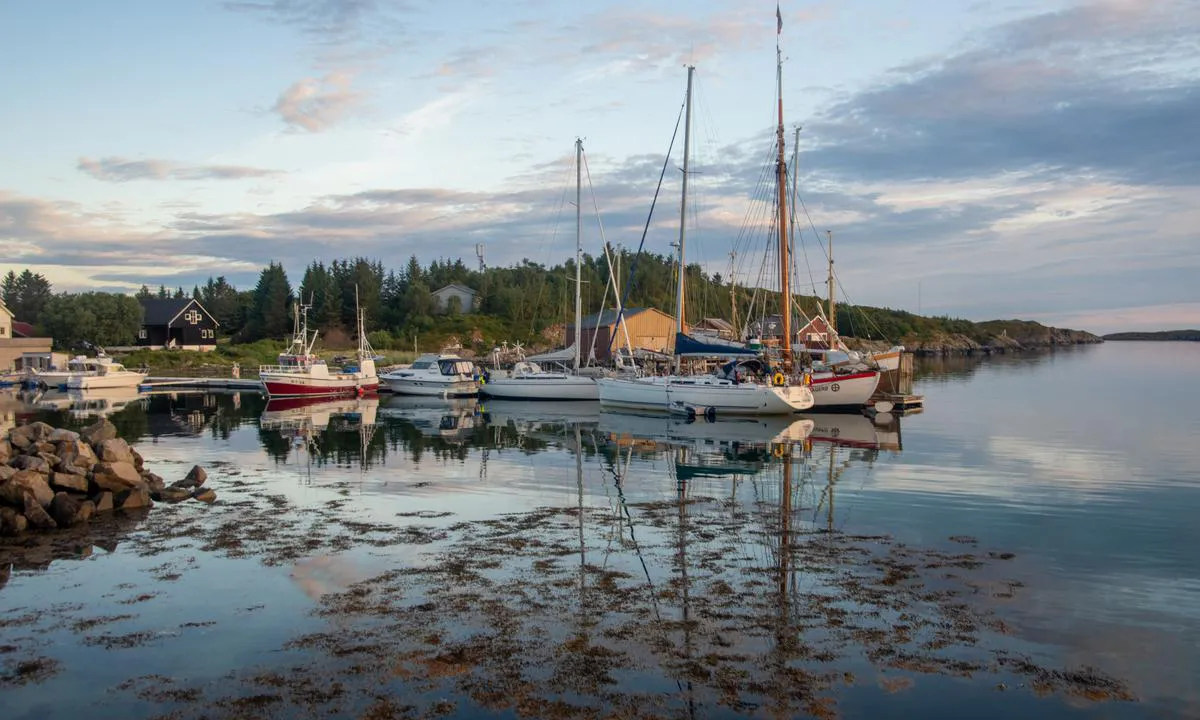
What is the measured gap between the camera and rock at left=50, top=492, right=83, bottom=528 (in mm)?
17425

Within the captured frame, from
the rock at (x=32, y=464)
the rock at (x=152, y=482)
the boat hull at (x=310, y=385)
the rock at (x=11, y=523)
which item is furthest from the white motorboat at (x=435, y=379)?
the rock at (x=11, y=523)

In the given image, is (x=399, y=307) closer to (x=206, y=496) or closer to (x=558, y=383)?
(x=558, y=383)

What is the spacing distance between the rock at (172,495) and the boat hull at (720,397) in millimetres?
26726

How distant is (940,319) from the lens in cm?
19675

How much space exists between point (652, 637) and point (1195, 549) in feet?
36.9

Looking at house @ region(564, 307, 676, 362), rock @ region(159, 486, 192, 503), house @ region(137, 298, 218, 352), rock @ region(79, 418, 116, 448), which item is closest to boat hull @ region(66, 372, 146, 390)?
house @ region(137, 298, 218, 352)

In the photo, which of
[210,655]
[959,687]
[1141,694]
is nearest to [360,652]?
[210,655]

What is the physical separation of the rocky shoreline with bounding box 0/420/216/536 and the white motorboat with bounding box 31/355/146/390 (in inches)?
1916

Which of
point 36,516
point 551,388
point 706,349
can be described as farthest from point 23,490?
point 551,388

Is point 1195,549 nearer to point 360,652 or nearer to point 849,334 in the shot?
point 360,652

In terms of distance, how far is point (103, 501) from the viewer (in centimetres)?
1869

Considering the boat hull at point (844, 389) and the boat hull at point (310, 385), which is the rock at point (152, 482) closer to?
the boat hull at point (844, 389)

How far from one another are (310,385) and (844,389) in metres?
34.1

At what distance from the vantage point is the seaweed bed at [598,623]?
9.20m
